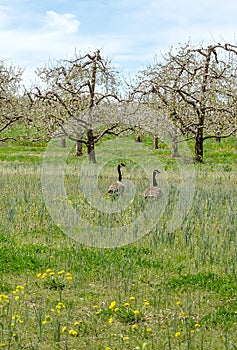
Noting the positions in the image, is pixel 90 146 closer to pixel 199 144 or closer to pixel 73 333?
pixel 199 144

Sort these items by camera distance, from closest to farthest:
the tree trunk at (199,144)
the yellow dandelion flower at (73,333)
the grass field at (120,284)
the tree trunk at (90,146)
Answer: the yellow dandelion flower at (73,333) → the grass field at (120,284) → the tree trunk at (90,146) → the tree trunk at (199,144)

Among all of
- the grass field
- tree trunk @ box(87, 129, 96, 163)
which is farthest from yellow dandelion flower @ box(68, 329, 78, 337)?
tree trunk @ box(87, 129, 96, 163)

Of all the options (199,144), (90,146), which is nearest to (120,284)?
(90,146)

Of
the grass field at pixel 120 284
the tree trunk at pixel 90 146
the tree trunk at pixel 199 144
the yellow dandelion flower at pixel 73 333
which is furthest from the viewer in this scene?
the tree trunk at pixel 199 144

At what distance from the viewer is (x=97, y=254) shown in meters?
7.64

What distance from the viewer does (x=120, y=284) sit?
6598 mm

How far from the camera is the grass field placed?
→ 510 centimetres

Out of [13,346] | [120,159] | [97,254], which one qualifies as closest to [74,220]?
[97,254]

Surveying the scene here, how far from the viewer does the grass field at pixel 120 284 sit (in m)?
5.10

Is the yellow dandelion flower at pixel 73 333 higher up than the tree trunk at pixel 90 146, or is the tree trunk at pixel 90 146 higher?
the tree trunk at pixel 90 146

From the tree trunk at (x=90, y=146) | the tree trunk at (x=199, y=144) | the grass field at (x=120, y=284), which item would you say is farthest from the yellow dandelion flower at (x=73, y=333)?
the tree trunk at (x=199, y=144)

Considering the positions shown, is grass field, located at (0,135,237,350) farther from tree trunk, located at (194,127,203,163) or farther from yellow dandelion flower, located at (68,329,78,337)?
tree trunk, located at (194,127,203,163)

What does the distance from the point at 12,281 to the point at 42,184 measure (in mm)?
8010

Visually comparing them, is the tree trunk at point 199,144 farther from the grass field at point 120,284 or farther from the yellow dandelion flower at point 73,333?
the yellow dandelion flower at point 73,333
